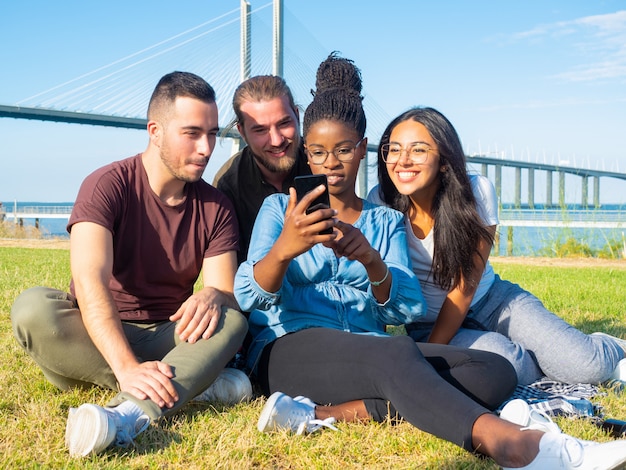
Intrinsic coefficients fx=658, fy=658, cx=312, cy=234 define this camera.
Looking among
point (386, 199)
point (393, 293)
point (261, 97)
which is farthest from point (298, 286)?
point (261, 97)

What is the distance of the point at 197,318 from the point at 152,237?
1.64 feet

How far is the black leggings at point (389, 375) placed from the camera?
2.06m

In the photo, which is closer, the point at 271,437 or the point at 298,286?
the point at 271,437

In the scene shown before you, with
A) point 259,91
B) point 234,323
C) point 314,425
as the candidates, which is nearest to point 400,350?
point 314,425

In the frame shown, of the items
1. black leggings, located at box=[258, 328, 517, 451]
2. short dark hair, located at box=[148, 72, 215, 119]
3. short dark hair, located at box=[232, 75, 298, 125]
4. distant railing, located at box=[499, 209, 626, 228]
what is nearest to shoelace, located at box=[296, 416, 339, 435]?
black leggings, located at box=[258, 328, 517, 451]

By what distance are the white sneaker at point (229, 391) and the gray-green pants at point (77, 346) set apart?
0.15m

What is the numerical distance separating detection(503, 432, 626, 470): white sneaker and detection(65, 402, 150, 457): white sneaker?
1234mm

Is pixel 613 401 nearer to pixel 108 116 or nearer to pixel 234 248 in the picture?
pixel 234 248

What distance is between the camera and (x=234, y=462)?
205 cm

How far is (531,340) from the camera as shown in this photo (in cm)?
321

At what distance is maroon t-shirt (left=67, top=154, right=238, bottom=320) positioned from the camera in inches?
111

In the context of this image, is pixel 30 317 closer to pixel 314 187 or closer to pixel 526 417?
pixel 314 187

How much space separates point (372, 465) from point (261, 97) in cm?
208

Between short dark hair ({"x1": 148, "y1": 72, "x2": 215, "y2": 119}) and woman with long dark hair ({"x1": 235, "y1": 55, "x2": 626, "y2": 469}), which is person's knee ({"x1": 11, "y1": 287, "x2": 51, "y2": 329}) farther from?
short dark hair ({"x1": 148, "y1": 72, "x2": 215, "y2": 119})
